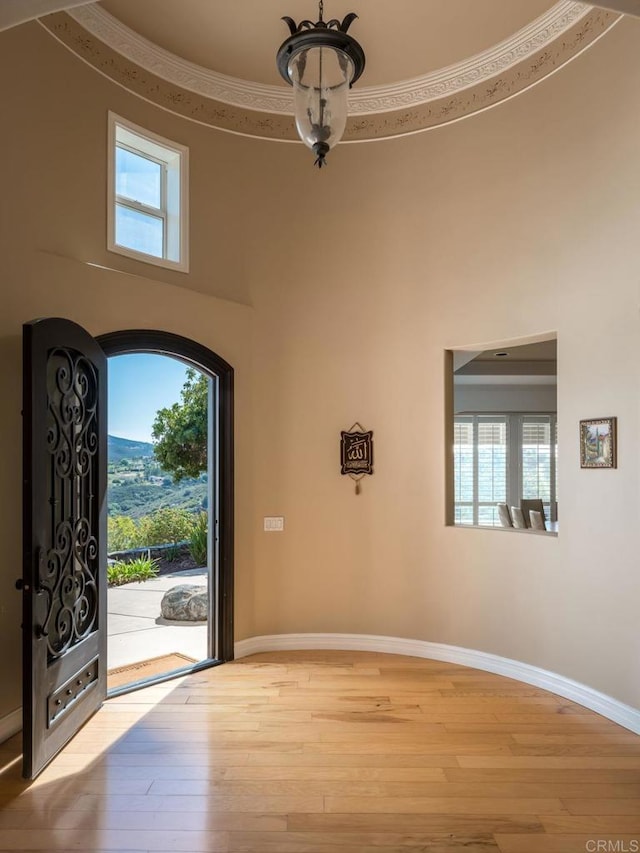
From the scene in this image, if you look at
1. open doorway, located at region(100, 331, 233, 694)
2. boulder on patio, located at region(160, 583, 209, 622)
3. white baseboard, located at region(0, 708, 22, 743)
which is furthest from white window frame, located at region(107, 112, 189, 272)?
boulder on patio, located at region(160, 583, 209, 622)

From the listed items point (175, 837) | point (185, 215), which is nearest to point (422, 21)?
point (185, 215)

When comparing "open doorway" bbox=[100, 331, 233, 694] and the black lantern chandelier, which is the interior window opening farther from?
the black lantern chandelier

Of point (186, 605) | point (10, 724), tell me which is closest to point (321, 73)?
point (10, 724)

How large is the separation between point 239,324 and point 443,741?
3.33m

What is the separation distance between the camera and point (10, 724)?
11.1 feet

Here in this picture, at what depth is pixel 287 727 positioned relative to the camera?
3.53 m

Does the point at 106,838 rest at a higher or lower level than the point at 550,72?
lower

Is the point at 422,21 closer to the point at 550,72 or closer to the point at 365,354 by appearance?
the point at 550,72

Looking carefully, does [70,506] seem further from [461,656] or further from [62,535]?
[461,656]

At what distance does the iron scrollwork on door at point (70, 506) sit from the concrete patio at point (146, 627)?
5.90 ft

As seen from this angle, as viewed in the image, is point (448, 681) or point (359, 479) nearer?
point (448, 681)

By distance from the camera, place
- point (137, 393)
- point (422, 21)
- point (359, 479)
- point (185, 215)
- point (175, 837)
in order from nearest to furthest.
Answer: point (175, 837) → point (422, 21) → point (185, 215) → point (359, 479) → point (137, 393)

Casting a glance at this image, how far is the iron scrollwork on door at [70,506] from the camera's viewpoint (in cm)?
323

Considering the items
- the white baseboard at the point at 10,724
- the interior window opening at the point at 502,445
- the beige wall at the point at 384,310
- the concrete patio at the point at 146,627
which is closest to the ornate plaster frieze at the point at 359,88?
the beige wall at the point at 384,310
